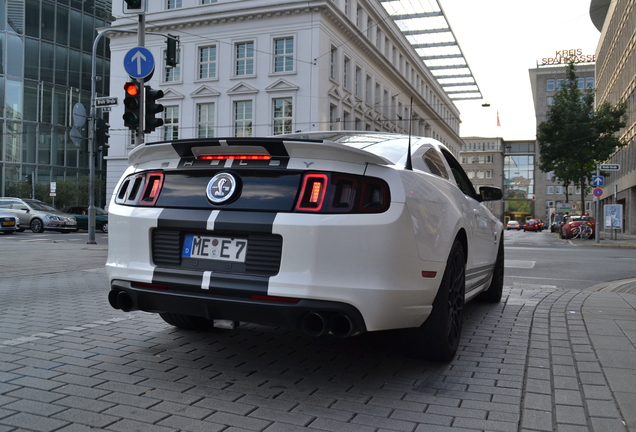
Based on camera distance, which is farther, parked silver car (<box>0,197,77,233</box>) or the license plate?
parked silver car (<box>0,197,77,233</box>)

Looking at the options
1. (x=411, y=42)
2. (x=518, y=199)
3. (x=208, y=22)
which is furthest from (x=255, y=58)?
(x=518, y=199)

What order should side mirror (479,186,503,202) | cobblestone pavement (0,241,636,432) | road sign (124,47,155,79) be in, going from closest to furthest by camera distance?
cobblestone pavement (0,241,636,432)
side mirror (479,186,503,202)
road sign (124,47,155,79)

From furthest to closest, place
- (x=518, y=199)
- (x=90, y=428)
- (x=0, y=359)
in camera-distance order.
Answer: (x=518, y=199), (x=0, y=359), (x=90, y=428)

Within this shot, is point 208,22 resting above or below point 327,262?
above

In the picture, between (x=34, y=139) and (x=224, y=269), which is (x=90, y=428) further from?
(x=34, y=139)

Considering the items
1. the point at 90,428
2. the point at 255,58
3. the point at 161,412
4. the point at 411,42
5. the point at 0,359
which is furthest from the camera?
the point at 411,42

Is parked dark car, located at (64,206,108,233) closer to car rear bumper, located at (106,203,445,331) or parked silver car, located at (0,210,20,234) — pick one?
parked silver car, located at (0,210,20,234)

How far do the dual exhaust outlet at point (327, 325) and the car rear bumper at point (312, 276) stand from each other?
0.09ft

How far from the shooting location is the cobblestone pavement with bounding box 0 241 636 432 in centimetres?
283

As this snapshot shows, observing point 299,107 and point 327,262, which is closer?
point 327,262

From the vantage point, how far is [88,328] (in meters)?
4.84

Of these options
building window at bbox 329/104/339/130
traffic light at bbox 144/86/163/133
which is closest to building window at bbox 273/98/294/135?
building window at bbox 329/104/339/130

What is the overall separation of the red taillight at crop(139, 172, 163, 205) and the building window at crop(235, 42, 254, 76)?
116ft

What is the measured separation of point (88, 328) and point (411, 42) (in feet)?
169
